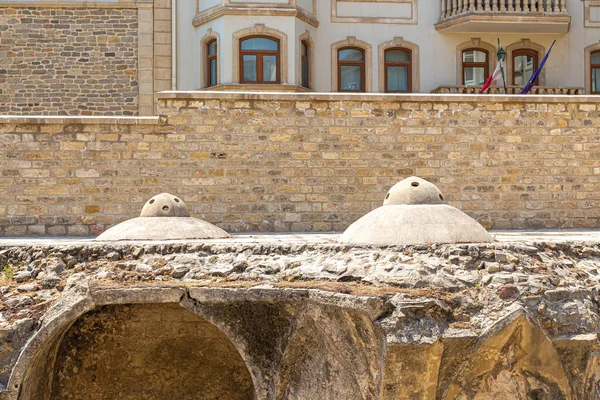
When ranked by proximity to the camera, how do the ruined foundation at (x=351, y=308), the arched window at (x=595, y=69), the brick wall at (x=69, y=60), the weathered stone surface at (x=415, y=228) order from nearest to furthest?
1. the ruined foundation at (x=351, y=308)
2. the weathered stone surface at (x=415, y=228)
3. the brick wall at (x=69, y=60)
4. the arched window at (x=595, y=69)

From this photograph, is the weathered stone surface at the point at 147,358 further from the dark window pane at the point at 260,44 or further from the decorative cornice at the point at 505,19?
the decorative cornice at the point at 505,19

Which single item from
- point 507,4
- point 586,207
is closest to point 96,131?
point 586,207

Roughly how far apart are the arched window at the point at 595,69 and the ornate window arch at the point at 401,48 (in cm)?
492

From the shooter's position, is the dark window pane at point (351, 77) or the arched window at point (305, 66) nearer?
the arched window at point (305, 66)

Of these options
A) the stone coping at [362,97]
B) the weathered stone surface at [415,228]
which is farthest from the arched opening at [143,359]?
the stone coping at [362,97]

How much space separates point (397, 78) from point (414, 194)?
12.7 metres

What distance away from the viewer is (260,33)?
71.9 feet

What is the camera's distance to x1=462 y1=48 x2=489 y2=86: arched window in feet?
77.5

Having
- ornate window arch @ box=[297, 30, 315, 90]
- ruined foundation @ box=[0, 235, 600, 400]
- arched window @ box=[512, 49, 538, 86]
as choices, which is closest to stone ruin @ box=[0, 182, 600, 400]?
ruined foundation @ box=[0, 235, 600, 400]

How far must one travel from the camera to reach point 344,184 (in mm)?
16484

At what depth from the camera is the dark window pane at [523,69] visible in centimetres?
2378

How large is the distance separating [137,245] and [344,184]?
6797mm

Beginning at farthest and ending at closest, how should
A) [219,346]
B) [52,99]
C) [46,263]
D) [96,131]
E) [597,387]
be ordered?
[52,99]
[96,131]
[219,346]
[46,263]
[597,387]

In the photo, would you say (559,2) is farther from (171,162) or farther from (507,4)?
(171,162)
